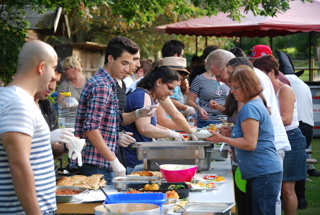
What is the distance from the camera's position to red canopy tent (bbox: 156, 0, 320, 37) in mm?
12516

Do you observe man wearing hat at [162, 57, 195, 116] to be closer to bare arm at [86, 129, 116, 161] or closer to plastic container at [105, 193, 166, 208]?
bare arm at [86, 129, 116, 161]

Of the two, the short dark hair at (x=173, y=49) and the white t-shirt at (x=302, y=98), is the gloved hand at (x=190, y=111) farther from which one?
the white t-shirt at (x=302, y=98)

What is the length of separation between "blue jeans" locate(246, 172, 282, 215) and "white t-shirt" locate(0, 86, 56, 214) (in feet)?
5.71

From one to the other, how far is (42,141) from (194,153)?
1871 mm

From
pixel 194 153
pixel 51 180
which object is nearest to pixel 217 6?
pixel 194 153

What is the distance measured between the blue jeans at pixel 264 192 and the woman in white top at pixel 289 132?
4.15 ft

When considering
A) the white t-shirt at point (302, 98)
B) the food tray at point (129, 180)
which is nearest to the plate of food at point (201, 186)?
the food tray at point (129, 180)

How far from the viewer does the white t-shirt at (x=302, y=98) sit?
21.7 feet

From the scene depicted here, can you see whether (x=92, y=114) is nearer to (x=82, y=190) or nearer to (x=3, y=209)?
(x=82, y=190)

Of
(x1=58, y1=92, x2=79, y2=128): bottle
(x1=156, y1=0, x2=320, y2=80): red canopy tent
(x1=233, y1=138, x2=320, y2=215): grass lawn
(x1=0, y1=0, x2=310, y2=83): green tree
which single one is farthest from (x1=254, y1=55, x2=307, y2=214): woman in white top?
(x1=156, y1=0, x2=320, y2=80): red canopy tent

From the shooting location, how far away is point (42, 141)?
2.62m

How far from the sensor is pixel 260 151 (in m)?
4.04

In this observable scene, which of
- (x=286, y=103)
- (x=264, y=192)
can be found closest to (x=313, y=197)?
(x=286, y=103)

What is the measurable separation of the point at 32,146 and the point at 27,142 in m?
0.11
